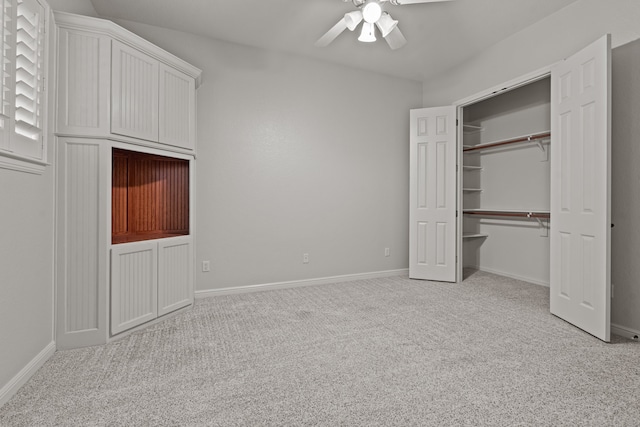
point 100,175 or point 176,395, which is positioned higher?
point 100,175

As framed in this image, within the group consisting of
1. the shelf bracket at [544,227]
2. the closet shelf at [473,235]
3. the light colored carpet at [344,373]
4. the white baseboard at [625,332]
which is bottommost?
the light colored carpet at [344,373]

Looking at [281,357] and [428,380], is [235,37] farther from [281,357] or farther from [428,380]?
[428,380]

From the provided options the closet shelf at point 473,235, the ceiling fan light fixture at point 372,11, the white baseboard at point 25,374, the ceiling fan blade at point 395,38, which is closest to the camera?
the white baseboard at point 25,374

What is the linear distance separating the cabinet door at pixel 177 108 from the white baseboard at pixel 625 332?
13.6ft

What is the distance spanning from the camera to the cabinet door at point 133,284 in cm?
260

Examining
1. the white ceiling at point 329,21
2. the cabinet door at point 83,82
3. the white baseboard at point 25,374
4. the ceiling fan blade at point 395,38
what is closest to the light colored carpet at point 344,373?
the white baseboard at point 25,374

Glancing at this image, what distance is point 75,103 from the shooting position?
2.46 meters

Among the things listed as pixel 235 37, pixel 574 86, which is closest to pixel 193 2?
pixel 235 37

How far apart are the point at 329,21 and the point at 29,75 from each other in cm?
266

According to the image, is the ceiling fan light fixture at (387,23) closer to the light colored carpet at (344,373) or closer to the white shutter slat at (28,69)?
the white shutter slat at (28,69)

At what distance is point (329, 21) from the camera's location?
350 cm

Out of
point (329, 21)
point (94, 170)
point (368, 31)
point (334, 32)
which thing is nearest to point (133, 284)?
point (94, 170)

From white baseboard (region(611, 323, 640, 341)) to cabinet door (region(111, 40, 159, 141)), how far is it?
4.28m

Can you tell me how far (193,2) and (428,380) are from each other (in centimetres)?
371
